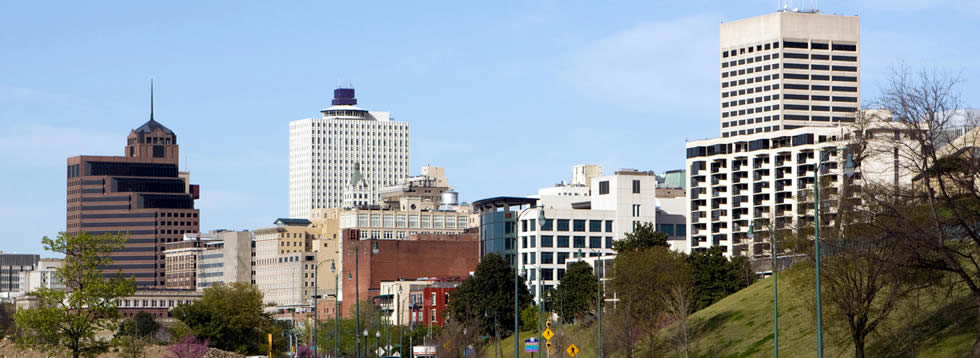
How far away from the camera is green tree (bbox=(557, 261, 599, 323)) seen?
153800mm

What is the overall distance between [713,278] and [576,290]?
2752 centimetres

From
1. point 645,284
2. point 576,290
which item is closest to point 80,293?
point 645,284

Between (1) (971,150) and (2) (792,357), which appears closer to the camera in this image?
(1) (971,150)

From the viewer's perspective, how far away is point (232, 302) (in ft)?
592

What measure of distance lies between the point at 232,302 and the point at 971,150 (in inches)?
5133

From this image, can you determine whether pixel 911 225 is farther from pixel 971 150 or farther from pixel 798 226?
pixel 798 226

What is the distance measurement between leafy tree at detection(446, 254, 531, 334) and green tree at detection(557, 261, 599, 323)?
177 inches

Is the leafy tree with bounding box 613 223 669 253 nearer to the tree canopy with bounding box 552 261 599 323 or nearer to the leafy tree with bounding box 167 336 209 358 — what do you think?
the tree canopy with bounding box 552 261 599 323

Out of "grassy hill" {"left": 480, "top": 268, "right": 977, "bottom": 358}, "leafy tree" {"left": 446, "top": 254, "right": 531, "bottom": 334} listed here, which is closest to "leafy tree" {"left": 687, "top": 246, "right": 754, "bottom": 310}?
"grassy hill" {"left": 480, "top": 268, "right": 977, "bottom": 358}

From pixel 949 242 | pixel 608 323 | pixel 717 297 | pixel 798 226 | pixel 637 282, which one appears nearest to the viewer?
pixel 949 242

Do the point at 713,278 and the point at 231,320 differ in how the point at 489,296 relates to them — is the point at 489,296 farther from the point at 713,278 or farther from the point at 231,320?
the point at 231,320

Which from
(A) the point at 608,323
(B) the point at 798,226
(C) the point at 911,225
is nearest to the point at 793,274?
(B) the point at 798,226

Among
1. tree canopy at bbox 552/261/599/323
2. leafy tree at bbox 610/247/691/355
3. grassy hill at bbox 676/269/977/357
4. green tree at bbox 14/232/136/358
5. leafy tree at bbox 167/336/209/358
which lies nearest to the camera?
green tree at bbox 14/232/136/358

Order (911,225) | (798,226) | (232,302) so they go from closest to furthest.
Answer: (911,225) < (798,226) < (232,302)
